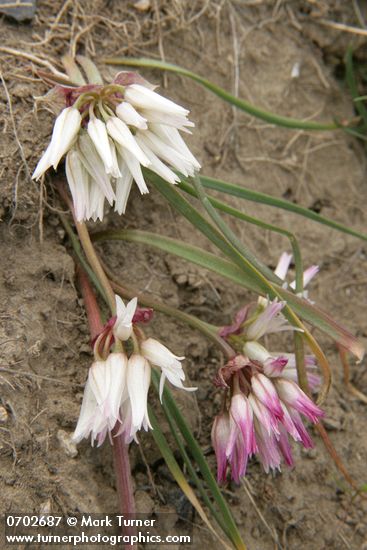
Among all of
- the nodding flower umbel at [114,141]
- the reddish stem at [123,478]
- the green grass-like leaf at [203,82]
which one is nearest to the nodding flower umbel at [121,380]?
the reddish stem at [123,478]

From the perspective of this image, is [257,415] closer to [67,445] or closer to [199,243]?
[67,445]

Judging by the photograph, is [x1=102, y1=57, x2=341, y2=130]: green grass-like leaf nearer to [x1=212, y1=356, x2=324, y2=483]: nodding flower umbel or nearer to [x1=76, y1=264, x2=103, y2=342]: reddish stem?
[x1=76, y1=264, x2=103, y2=342]: reddish stem

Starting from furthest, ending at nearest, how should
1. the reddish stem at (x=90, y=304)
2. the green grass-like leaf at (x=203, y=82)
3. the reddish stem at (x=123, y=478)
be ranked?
the green grass-like leaf at (x=203, y=82) < the reddish stem at (x=90, y=304) < the reddish stem at (x=123, y=478)

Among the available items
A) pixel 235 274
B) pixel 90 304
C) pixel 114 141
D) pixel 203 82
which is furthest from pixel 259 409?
pixel 203 82

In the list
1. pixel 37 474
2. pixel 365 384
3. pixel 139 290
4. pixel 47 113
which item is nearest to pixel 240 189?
pixel 139 290

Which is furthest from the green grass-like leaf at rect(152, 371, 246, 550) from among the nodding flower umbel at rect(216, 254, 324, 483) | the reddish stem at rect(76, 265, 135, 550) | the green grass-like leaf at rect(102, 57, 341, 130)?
the green grass-like leaf at rect(102, 57, 341, 130)

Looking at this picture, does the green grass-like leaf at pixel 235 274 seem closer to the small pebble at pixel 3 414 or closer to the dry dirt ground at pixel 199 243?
the dry dirt ground at pixel 199 243
